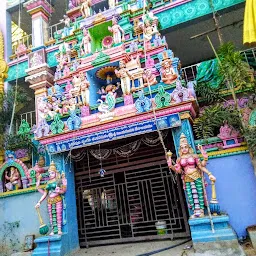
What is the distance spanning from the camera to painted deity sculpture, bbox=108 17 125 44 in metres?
8.94

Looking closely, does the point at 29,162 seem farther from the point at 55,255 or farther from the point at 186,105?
the point at 186,105

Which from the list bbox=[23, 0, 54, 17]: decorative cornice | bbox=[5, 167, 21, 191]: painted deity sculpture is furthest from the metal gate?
bbox=[23, 0, 54, 17]: decorative cornice

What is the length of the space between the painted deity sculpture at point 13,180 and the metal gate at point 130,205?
208cm

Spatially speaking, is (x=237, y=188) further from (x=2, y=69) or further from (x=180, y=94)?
(x=2, y=69)

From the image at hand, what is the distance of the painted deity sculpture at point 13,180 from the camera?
8.82m

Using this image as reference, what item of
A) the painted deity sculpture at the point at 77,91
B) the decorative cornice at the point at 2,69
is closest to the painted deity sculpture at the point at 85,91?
the painted deity sculpture at the point at 77,91

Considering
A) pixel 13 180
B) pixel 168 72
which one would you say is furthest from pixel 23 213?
pixel 168 72

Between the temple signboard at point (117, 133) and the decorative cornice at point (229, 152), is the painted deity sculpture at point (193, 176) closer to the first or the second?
the decorative cornice at point (229, 152)

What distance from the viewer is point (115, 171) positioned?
812 cm

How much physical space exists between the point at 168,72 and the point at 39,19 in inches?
304

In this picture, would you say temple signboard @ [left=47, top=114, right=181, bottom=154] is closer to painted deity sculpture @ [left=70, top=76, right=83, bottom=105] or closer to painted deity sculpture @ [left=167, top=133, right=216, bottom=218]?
painted deity sculpture @ [left=167, top=133, right=216, bottom=218]

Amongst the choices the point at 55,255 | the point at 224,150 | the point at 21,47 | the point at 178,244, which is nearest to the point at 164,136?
the point at 224,150

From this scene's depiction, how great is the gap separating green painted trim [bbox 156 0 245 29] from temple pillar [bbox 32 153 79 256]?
20.3 feet

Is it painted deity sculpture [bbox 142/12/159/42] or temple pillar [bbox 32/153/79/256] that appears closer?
temple pillar [bbox 32/153/79/256]
